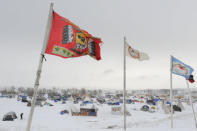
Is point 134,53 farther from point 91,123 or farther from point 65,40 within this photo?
point 91,123

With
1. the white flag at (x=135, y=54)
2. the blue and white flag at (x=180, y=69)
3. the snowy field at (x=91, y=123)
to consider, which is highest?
the white flag at (x=135, y=54)

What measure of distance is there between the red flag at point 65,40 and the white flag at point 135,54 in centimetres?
362

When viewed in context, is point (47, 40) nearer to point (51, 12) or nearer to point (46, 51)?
point (46, 51)

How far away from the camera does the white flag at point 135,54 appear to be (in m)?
8.77

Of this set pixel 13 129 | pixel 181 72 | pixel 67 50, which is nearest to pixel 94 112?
pixel 13 129

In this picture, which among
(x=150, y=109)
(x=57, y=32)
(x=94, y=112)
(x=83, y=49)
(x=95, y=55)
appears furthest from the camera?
(x=150, y=109)

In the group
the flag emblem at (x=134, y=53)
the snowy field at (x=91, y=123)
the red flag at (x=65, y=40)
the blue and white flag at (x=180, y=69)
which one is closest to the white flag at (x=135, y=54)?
the flag emblem at (x=134, y=53)

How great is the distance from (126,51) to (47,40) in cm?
525

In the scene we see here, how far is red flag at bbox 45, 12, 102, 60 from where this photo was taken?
191 inches

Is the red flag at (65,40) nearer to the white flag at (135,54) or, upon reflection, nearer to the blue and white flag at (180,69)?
the white flag at (135,54)

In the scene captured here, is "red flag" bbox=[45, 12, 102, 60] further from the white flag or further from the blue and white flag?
the blue and white flag

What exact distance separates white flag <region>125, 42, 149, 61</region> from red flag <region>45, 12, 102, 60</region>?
3.62 m

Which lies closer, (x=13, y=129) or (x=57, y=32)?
(x=57, y=32)

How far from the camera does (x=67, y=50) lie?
203 inches
